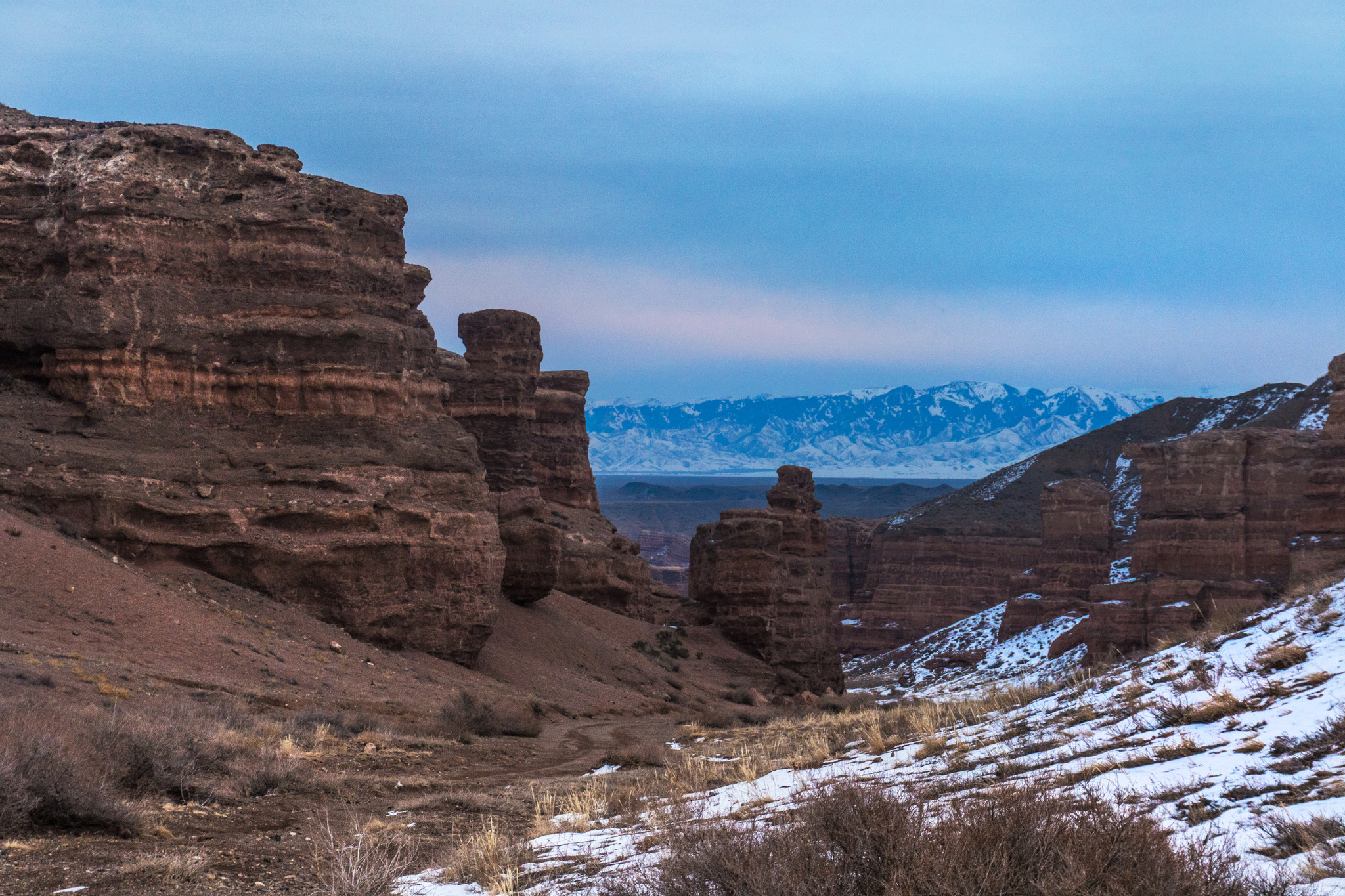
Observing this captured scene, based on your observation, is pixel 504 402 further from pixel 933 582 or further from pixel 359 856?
pixel 933 582

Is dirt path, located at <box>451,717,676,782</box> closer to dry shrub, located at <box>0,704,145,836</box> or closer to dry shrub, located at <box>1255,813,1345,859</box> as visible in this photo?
dry shrub, located at <box>0,704,145,836</box>

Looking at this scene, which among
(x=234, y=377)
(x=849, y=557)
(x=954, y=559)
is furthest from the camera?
(x=849, y=557)

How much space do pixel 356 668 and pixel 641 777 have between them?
11.5 m

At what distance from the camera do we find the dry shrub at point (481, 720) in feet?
64.1

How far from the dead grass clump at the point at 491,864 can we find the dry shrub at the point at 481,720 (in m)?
10.8

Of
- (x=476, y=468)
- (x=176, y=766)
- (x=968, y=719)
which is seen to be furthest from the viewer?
(x=476, y=468)

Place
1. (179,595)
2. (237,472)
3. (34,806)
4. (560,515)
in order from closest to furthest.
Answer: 1. (34,806)
2. (179,595)
3. (237,472)
4. (560,515)

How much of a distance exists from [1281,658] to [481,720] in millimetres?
14422

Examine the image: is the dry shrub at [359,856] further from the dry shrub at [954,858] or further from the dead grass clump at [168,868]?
the dry shrub at [954,858]

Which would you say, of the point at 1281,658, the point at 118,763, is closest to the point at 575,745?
the point at 118,763

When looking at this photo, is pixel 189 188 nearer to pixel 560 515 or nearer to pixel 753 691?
pixel 753 691

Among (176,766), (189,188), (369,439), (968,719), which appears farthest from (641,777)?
(189,188)

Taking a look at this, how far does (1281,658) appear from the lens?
10.3m

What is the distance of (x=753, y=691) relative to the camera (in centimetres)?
4053
